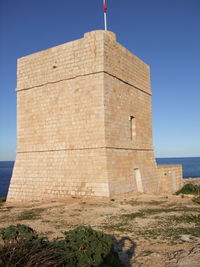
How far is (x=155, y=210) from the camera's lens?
7.97 m

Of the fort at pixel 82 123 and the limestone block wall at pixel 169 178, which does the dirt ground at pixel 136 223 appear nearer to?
the fort at pixel 82 123

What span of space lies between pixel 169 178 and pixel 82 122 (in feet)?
23.5

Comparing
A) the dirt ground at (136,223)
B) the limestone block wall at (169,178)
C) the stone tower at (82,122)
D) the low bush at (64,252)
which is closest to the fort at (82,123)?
the stone tower at (82,122)

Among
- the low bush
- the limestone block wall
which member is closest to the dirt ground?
the low bush

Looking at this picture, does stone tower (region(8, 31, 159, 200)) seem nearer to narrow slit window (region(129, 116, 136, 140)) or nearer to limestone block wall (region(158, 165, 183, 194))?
narrow slit window (region(129, 116, 136, 140))

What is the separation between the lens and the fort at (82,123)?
11.1m

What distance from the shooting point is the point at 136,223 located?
6359mm

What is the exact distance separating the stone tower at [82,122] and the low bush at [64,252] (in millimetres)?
6638

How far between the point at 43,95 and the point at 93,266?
1054cm

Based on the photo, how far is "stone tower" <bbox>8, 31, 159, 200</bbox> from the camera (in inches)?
435

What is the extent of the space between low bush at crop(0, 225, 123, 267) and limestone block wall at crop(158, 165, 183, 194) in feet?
38.8

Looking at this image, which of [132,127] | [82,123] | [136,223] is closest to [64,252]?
[136,223]

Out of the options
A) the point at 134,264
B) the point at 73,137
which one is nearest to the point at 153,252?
the point at 134,264

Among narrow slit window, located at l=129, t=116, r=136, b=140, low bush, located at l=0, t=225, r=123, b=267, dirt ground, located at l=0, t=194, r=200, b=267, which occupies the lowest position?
dirt ground, located at l=0, t=194, r=200, b=267
